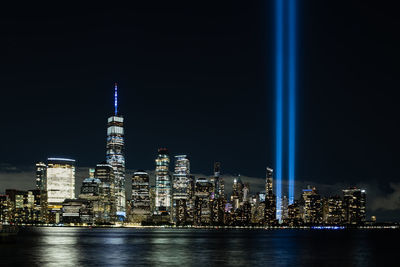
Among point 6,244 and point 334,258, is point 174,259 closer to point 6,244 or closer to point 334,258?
point 334,258

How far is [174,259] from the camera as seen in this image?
347 ft

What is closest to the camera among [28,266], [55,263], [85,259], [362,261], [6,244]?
[28,266]

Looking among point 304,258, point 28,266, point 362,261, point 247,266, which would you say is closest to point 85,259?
point 28,266

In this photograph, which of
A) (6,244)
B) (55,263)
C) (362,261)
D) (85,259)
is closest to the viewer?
(55,263)

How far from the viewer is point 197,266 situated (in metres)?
93.2


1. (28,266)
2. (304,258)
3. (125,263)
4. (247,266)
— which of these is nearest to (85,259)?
(125,263)

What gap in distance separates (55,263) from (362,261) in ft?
172

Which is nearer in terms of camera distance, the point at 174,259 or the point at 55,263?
the point at 55,263

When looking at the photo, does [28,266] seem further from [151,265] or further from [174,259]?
[174,259]

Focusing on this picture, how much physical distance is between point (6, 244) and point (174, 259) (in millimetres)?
54538

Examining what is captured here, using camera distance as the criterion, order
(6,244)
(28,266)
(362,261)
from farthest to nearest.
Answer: (6,244) → (362,261) → (28,266)

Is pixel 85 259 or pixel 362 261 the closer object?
pixel 85 259

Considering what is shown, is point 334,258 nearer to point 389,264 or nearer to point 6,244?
point 389,264

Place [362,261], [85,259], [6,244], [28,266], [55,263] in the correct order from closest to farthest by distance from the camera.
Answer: [28,266] → [55,263] → [85,259] → [362,261] → [6,244]
